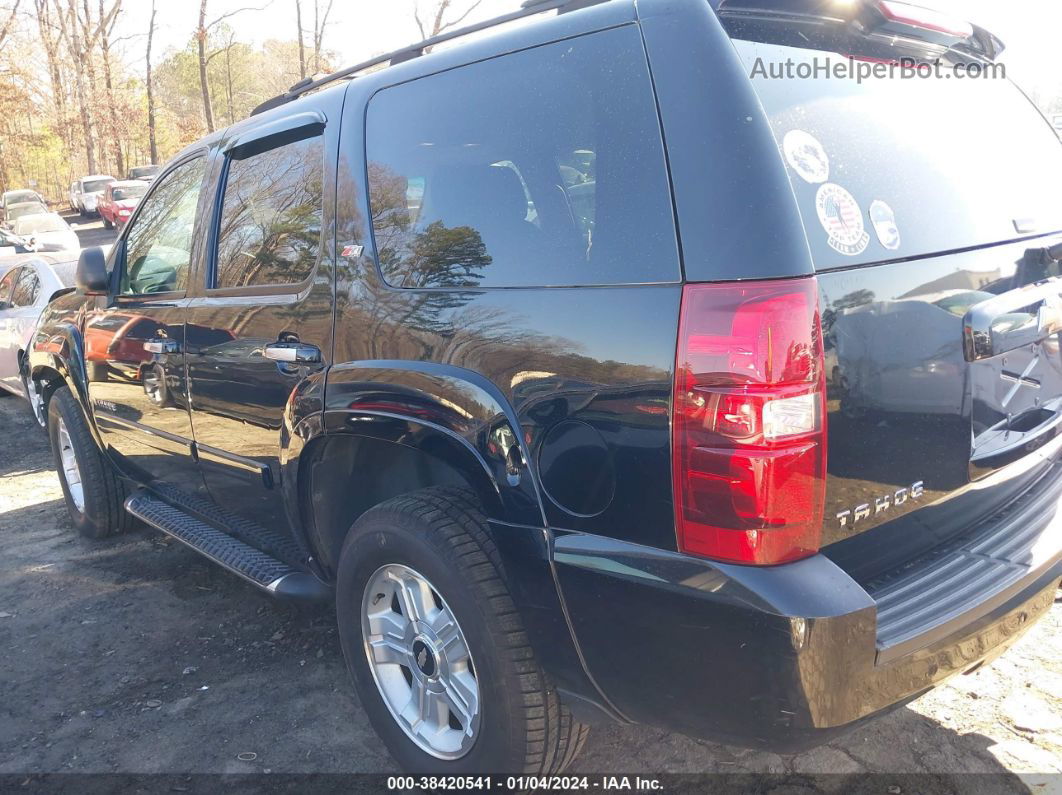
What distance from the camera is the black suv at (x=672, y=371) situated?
183 centimetres

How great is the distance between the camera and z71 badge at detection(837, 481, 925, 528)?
6.31ft

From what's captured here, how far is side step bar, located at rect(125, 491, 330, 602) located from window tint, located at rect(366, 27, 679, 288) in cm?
117

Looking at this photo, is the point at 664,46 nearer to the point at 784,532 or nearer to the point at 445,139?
the point at 445,139

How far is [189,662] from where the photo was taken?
360 cm

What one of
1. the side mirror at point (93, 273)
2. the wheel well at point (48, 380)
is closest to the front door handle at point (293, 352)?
the side mirror at point (93, 273)

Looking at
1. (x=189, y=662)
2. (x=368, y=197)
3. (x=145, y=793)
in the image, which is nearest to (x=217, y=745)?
(x=145, y=793)

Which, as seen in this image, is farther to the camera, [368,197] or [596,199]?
[368,197]

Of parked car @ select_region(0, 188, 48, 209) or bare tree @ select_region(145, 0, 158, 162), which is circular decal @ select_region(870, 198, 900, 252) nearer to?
parked car @ select_region(0, 188, 48, 209)

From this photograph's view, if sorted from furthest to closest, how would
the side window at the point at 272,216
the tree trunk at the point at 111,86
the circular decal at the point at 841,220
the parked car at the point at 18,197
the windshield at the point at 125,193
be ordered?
1. the tree trunk at the point at 111,86
2. the parked car at the point at 18,197
3. the windshield at the point at 125,193
4. the side window at the point at 272,216
5. the circular decal at the point at 841,220

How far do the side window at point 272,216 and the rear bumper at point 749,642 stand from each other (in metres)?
1.50

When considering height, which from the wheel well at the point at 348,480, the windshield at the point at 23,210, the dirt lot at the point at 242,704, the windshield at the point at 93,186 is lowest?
the dirt lot at the point at 242,704

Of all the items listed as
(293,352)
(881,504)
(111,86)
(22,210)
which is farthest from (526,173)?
(111,86)

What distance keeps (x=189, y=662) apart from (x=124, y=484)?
4.94 ft
